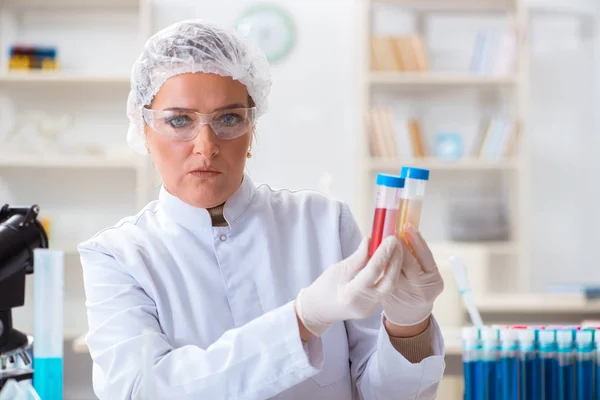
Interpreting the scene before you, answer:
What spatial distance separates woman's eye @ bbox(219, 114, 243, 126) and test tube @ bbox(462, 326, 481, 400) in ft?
1.68

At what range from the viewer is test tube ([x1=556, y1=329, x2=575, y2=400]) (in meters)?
1.21

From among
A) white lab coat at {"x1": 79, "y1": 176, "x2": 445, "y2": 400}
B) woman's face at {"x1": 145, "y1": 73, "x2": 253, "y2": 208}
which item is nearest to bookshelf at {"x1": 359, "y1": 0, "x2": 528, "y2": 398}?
white lab coat at {"x1": 79, "y1": 176, "x2": 445, "y2": 400}

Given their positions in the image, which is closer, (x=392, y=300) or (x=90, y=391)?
(x=392, y=300)

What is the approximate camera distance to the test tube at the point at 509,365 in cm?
122

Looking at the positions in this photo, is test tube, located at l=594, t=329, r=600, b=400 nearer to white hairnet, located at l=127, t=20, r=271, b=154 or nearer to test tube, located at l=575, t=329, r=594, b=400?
test tube, located at l=575, t=329, r=594, b=400

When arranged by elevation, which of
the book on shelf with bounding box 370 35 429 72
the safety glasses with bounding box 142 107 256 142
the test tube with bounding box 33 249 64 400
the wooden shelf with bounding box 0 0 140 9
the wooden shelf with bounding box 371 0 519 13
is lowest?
the test tube with bounding box 33 249 64 400

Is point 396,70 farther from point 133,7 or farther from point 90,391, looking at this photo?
point 90,391

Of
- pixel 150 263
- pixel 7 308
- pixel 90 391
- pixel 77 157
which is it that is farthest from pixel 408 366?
pixel 90 391

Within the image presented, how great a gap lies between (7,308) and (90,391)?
314 cm

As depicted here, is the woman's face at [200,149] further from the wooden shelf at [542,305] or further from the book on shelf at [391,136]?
the book on shelf at [391,136]

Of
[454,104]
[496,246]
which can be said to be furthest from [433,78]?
[496,246]

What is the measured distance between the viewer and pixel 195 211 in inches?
52.2

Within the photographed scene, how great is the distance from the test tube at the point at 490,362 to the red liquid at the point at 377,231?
0.32 meters

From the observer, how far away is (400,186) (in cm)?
99
